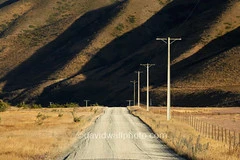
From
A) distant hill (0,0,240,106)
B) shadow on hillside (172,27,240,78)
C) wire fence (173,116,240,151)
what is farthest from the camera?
shadow on hillside (172,27,240,78)

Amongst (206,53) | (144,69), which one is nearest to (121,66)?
(144,69)

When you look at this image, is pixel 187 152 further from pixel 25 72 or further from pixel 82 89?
pixel 25 72

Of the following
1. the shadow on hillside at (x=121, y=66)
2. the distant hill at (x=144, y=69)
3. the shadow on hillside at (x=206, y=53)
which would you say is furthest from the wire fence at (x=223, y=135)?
the shadow on hillside at (x=121, y=66)

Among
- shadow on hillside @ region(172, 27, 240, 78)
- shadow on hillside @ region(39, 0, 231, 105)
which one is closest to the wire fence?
shadow on hillside @ region(172, 27, 240, 78)

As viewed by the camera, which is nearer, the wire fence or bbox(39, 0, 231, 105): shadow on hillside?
the wire fence

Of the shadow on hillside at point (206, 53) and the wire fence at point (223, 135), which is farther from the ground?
the shadow on hillside at point (206, 53)

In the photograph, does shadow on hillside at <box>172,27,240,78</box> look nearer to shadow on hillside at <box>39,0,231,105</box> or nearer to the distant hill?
the distant hill

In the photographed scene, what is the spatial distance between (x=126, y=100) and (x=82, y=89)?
2253 centimetres

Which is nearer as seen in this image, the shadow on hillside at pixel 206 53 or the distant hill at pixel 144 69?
the distant hill at pixel 144 69

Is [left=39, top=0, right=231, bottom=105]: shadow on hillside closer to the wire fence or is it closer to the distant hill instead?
the distant hill

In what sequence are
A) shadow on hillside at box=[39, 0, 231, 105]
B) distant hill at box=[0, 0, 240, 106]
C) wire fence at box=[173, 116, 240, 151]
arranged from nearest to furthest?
wire fence at box=[173, 116, 240, 151]
distant hill at box=[0, 0, 240, 106]
shadow on hillside at box=[39, 0, 231, 105]

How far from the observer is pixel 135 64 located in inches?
6718

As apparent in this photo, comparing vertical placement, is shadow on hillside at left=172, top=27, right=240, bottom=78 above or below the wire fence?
above

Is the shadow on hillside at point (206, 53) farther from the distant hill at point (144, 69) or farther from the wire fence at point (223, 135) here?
the wire fence at point (223, 135)
